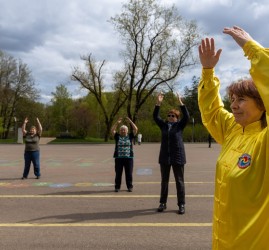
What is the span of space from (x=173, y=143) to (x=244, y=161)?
17.7 feet

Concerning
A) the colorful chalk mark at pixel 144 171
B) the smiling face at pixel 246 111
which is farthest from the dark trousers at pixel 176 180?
the colorful chalk mark at pixel 144 171

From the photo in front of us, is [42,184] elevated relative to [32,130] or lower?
lower

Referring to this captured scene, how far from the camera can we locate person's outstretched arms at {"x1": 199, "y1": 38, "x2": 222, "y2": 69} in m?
2.62

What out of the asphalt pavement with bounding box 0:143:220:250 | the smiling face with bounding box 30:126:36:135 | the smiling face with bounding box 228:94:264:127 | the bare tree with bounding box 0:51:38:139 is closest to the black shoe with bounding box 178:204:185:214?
the asphalt pavement with bounding box 0:143:220:250

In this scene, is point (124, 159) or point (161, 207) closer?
point (161, 207)

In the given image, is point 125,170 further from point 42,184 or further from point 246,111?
point 246,111

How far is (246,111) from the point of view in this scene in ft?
7.39

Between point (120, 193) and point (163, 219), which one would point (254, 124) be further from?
point (120, 193)

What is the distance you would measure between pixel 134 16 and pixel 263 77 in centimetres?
4349

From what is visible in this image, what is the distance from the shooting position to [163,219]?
6578mm

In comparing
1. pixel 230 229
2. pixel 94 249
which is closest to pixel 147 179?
pixel 94 249

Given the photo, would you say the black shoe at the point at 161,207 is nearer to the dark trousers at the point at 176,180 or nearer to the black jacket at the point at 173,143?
the dark trousers at the point at 176,180

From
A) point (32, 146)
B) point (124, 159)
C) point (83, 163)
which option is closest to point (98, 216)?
point (124, 159)

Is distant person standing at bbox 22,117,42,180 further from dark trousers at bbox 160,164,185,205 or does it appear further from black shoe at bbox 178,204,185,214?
black shoe at bbox 178,204,185,214
